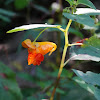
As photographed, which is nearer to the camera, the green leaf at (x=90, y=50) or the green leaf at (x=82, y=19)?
the green leaf at (x=82, y=19)

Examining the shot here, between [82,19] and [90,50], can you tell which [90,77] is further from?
[82,19]

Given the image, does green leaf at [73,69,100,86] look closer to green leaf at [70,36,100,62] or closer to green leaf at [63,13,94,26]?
green leaf at [70,36,100,62]

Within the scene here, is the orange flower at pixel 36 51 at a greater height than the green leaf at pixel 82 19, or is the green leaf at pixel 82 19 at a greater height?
the green leaf at pixel 82 19

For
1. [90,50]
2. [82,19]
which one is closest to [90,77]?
[90,50]

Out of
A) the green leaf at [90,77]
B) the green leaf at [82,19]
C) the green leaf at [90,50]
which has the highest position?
the green leaf at [82,19]

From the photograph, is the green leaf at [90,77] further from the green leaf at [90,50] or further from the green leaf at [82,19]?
the green leaf at [82,19]

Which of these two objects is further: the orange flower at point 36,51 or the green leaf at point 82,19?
the orange flower at point 36,51

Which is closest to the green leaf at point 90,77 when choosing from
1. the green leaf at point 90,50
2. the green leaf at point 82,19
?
the green leaf at point 90,50

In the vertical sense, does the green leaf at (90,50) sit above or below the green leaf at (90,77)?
above

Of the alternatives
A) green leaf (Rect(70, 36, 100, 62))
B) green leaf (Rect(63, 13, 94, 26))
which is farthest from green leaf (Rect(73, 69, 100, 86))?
green leaf (Rect(63, 13, 94, 26))
